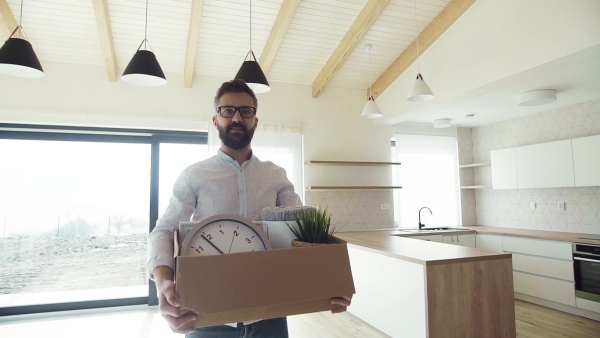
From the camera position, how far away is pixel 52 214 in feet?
13.4

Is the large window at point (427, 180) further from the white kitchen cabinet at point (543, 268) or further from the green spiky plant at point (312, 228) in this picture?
the green spiky plant at point (312, 228)

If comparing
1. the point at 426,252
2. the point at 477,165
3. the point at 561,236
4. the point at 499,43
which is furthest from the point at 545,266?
the point at 499,43

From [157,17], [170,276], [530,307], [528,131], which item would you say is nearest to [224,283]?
[170,276]

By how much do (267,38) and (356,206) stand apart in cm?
248

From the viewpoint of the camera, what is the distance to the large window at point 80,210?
3969mm

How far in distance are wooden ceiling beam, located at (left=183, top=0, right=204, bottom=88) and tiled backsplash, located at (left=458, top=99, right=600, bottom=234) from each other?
423 cm

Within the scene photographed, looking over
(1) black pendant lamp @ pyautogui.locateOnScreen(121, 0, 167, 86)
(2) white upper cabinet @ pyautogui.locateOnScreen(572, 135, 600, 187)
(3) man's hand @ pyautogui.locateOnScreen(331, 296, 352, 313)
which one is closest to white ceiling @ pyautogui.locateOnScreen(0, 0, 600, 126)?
(2) white upper cabinet @ pyautogui.locateOnScreen(572, 135, 600, 187)

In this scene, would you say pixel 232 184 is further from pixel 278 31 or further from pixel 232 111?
pixel 278 31

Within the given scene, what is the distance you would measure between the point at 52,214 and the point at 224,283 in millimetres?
4322

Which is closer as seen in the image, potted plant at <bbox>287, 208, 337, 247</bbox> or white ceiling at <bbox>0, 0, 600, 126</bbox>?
potted plant at <bbox>287, 208, 337, 247</bbox>

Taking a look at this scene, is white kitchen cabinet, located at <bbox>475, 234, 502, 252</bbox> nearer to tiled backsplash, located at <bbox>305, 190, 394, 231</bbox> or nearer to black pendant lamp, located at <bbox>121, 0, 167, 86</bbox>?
tiled backsplash, located at <bbox>305, 190, 394, 231</bbox>

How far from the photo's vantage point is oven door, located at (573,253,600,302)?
351 centimetres

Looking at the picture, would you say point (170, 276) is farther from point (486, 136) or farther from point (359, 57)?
point (486, 136)

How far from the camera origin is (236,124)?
1121 millimetres
